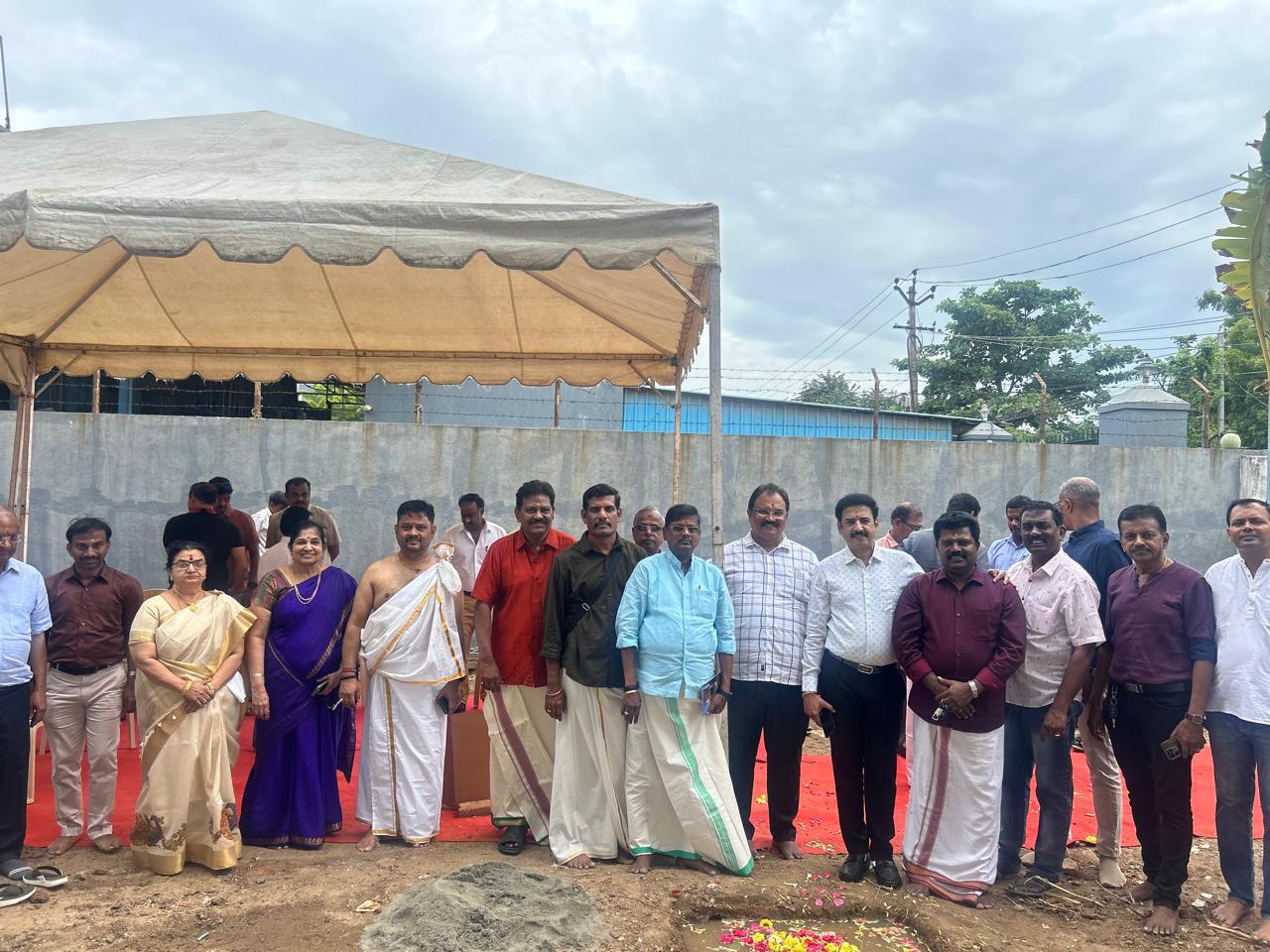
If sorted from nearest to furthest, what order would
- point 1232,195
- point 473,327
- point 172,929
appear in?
point 172,929
point 1232,195
point 473,327

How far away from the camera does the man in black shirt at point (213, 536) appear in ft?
22.0

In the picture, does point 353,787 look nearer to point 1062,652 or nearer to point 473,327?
point 473,327

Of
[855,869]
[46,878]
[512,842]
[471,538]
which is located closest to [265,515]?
[471,538]

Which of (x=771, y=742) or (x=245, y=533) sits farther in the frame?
(x=245, y=533)

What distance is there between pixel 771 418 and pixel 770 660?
48.5 ft

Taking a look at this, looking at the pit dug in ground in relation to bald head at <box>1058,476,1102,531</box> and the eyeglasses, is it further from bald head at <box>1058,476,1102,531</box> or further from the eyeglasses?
bald head at <box>1058,476,1102,531</box>

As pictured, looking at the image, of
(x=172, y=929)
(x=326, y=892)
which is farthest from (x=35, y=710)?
(x=326, y=892)

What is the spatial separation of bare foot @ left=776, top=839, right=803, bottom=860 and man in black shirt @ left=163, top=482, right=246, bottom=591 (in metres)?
4.35

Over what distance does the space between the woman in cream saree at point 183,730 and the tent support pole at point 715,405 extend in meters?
2.30

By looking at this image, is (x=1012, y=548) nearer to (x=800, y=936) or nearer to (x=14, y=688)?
(x=800, y=936)

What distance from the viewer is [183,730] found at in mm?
4164

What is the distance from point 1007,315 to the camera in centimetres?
3406

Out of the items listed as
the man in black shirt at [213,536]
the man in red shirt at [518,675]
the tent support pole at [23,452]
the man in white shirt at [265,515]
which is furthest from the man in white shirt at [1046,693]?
the tent support pole at [23,452]

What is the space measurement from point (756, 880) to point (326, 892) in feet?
6.01
